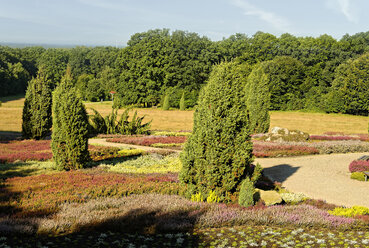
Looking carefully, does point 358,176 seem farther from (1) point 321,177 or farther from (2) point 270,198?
(2) point 270,198

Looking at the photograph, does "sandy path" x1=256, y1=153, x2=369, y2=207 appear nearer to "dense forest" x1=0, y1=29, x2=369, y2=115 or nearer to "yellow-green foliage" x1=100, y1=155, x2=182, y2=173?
"yellow-green foliage" x1=100, y1=155, x2=182, y2=173

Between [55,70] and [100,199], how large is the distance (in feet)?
282

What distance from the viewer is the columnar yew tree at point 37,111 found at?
18.8 m

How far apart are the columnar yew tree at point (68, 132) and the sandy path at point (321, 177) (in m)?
7.13

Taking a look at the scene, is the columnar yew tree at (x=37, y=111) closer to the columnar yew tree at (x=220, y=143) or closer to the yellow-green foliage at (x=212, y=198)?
the columnar yew tree at (x=220, y=143)

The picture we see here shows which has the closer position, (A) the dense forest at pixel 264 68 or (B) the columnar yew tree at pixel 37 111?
(B) the columnar yew tree at pixel 37 111

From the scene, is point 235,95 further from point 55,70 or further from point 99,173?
point 55,70

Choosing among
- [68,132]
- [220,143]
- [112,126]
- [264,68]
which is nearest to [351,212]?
[220,143]

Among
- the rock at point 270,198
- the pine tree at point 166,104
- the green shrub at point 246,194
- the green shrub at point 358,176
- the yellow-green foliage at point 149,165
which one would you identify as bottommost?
the yellow-green foliage at point 149,165

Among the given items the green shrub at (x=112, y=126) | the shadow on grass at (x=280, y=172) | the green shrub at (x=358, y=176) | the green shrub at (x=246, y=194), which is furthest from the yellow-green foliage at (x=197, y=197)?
the green shrub at (x=112, y=126)

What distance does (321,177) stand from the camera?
12.3 metres

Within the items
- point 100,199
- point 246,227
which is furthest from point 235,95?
point 100,199

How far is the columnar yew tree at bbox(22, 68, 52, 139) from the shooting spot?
1881 centimetres

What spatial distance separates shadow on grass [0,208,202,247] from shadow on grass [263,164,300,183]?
6.30 metres
